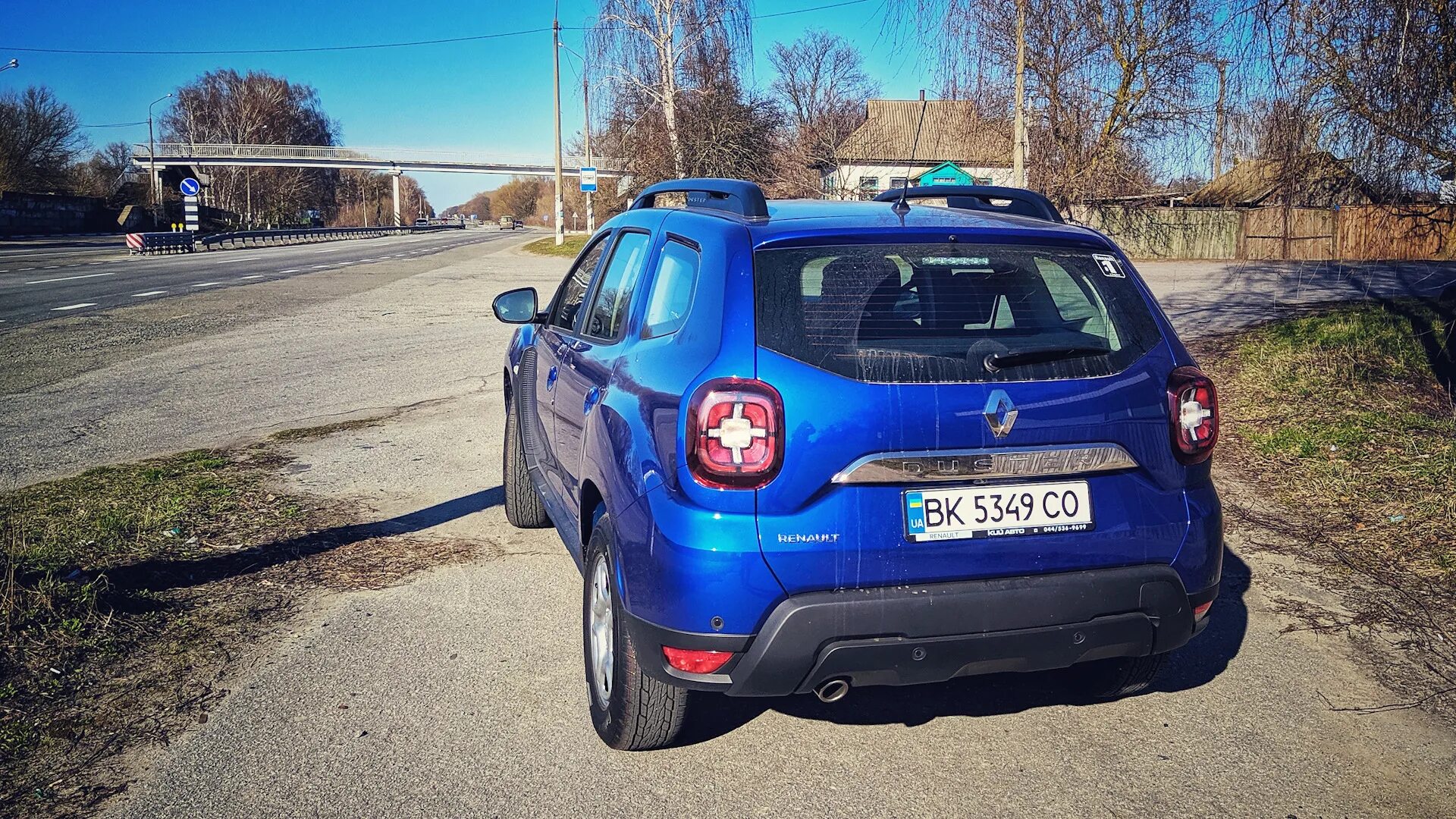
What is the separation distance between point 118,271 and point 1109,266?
28.4 metres

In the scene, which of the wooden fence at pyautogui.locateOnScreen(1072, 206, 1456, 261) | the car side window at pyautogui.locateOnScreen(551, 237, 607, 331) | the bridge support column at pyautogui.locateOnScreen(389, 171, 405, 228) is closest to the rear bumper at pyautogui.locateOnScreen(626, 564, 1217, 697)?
the car side window at pyautogui.locateOnScreen(551, 237, 607, 331)

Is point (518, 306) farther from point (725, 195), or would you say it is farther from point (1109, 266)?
point (1109, 266)

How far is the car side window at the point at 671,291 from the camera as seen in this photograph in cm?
336

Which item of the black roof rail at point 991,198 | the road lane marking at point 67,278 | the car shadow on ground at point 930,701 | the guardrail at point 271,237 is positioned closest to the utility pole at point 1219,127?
the black roof rail at point 991,198

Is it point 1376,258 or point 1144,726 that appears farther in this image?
point 1376,258

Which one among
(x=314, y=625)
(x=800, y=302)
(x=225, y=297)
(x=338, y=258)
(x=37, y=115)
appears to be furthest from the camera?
(x=37, y=115)

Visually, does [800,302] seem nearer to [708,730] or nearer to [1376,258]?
[708,730]

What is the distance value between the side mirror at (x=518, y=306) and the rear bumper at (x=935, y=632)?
2.55 metres

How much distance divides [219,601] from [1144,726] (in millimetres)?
3628

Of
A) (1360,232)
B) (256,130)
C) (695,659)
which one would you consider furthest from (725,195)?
(256,130)

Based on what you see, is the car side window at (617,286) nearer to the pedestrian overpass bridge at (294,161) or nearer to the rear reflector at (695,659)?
the rear reflector at (695,659)

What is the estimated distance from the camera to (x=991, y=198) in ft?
13.5

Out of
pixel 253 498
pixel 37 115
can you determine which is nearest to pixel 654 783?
pixel 253 498

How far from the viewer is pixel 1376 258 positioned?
8750 millimetres
